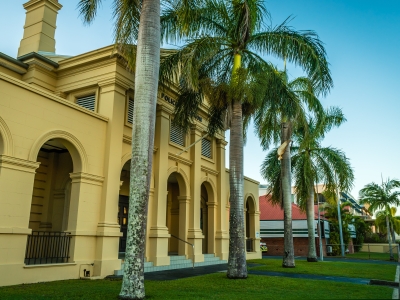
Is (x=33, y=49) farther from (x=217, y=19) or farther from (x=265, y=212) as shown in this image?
(x=265, y=212)

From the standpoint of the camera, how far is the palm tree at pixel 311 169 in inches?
838

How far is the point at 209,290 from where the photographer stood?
9898 millimetres

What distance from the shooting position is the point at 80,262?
1236cm

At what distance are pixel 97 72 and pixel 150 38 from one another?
242 inches

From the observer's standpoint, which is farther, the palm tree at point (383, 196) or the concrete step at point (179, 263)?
the palm tree at point (383, 196)

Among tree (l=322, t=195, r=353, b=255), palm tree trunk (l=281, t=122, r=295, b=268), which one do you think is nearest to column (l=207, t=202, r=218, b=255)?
palm tree trunk (l=281, t=122, r=295, b=268)

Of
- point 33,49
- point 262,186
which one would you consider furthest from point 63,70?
point 262,186

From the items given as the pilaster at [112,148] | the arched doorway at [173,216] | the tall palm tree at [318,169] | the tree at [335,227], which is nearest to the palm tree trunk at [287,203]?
the tall palm tree at [318,169]

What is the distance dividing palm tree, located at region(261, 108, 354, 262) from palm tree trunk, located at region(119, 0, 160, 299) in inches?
531

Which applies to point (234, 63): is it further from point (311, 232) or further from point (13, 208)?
point (311, 232)

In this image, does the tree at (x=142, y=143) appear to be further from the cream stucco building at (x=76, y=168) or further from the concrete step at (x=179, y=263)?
the concrete step at (x=179, y=263)

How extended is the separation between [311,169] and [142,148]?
49.3ft

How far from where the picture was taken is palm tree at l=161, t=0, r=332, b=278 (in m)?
12.8

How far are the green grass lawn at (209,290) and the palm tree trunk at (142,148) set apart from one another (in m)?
0.76
